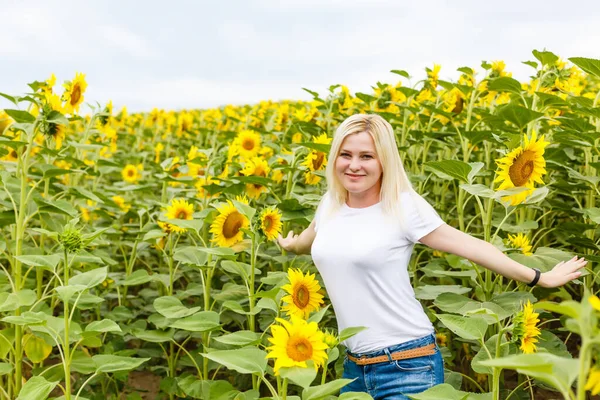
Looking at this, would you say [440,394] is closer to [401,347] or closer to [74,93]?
[401,347]

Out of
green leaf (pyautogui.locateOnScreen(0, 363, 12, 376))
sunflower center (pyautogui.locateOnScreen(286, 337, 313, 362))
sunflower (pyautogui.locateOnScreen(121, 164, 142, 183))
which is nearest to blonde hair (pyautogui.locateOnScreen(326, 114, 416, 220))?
sunflower center (pyautogui.locateOnScreen(286, 337, 313, 362))

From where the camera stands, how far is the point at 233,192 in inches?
103

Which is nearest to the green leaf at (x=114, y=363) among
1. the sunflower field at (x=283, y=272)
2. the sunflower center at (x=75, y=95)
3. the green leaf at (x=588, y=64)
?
the sunflower field at (x=283, y=272)

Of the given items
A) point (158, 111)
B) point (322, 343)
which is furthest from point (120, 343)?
point (158, 111)

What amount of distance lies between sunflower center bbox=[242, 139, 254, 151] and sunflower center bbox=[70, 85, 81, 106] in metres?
0.79

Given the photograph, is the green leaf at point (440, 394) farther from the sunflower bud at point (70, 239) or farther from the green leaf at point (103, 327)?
the sunflower bud at point (70, 239)

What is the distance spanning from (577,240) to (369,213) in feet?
2.76

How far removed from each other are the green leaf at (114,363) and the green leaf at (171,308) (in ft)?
0.64

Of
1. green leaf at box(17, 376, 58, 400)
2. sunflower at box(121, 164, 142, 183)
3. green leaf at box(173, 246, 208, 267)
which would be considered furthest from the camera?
sunflower at box(121, 164, 142, 183)

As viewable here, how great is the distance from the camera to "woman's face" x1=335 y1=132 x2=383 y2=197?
2.02 meters

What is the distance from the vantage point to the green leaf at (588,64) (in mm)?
2328

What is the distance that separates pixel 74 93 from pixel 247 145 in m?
0.83

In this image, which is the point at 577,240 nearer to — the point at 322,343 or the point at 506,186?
the point at 506,186

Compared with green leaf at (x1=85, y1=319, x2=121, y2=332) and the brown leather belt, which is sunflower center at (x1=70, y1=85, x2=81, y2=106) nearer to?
green leaf at (x1=85, y1=319, x2=121, y2=332)
